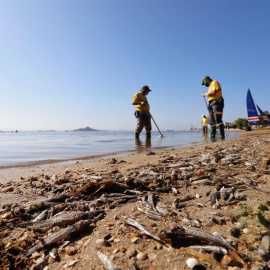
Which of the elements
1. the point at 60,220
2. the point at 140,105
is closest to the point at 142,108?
the point at 140,105

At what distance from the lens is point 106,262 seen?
117 centimetres

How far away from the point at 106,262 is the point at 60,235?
531 millimetres

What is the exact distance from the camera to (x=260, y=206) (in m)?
1.59

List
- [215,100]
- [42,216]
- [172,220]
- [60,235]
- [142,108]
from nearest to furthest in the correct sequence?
[60,235] → [172,220] → [42,216] → [215,100] → [142,108]

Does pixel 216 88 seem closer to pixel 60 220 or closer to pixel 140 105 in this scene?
pixel 140 105

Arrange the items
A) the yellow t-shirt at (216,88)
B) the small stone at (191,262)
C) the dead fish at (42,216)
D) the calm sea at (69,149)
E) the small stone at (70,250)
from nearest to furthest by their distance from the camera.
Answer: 1. the small stone at (191,262)
2. the small stone at (70,250)
3. the dead fish at (42,216)
4. the calm sea at (69,149)
5. the yellow t-shirt at (216,88)

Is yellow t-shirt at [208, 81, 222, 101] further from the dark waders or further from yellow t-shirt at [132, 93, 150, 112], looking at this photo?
yellow t-shirt at [132, 93, 150, 112]

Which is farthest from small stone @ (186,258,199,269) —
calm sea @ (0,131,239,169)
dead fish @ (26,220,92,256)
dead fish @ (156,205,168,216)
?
calm sea @ (0,131,239,169)

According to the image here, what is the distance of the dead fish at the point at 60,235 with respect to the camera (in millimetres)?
1374

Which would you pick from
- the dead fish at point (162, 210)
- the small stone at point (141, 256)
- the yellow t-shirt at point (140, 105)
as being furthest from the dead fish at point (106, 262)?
the yellow t-shirt at point (140, 105)

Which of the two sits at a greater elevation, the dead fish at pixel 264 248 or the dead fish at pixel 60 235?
the dead fish at pixel 264 248

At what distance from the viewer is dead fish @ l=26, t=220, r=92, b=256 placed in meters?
1.37

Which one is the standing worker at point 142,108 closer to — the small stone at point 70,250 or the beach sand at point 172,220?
the beach sand at point 172,220

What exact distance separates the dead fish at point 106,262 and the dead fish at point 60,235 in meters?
0.37
